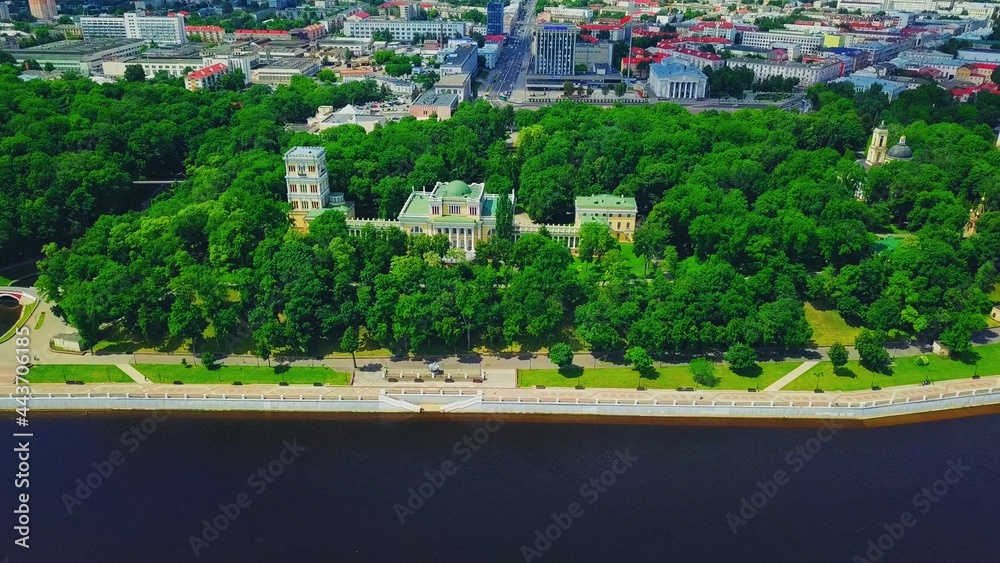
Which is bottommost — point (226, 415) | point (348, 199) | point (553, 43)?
point (226, 415)

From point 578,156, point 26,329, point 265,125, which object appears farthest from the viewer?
point 265,125

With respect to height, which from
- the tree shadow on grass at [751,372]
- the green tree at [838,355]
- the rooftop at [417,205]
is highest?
the rooftop at [417,205]

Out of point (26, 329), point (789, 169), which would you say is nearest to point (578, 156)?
point (789, 169)

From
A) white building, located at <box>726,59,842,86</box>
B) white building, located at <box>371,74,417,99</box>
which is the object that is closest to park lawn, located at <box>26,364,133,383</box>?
white building, located at <box>371,74,417,99</box>

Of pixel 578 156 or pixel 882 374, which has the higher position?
pixel 578 156

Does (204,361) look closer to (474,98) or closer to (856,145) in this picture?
(856,145)

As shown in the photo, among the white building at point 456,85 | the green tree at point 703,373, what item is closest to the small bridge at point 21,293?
the green tree at point 703,373

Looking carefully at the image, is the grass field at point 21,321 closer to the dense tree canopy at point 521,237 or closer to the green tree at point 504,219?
the dense tree canopy at point 521,237
